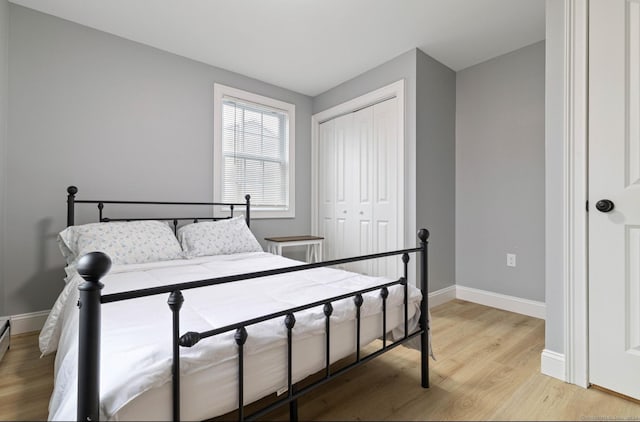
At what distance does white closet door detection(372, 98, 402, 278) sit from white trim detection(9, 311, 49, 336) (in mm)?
2803

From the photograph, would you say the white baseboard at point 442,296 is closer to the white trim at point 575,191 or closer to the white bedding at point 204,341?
the white trim at point 575,191

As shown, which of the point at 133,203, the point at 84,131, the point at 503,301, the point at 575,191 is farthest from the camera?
the point at 503,301

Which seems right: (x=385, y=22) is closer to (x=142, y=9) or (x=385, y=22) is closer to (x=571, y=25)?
(x=571, y=25)

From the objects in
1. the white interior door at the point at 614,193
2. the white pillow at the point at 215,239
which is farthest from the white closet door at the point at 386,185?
the white interior door at the point at 614,193

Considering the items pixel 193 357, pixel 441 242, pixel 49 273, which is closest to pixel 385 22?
pixel 441 242

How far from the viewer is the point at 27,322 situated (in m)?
2.22

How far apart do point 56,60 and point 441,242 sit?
11.7 ft

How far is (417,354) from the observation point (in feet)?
6.30

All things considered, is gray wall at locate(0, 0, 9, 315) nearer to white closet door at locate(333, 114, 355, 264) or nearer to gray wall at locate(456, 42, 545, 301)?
white closet door at locate(333, 114, 355, 264)

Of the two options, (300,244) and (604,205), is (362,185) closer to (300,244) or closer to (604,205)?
(300,244)

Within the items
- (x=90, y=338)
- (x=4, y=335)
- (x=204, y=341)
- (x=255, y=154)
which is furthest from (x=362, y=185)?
(x=4, y=335)

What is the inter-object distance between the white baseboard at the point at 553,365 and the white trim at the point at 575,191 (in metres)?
0.03

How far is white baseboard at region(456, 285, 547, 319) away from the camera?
260cm

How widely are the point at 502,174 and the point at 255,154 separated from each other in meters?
2.51
